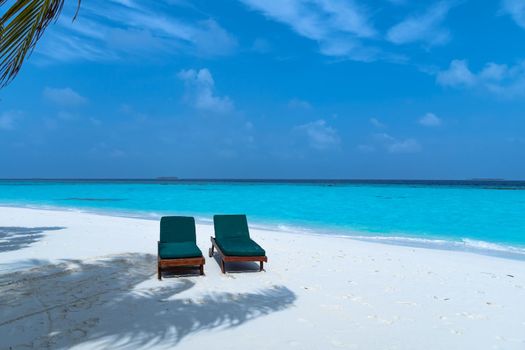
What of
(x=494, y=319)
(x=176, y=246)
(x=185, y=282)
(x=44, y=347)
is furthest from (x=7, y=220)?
(x=494, y=319)

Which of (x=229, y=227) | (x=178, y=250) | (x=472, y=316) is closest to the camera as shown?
(x=472, y=316)

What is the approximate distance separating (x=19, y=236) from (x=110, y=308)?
21.8 feet

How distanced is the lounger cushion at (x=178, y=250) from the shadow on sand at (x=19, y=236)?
3897 millimetres

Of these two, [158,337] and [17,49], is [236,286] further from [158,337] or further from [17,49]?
[17,49]

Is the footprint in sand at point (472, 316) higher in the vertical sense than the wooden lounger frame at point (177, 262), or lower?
lower

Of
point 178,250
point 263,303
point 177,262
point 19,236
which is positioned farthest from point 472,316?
point 19,236

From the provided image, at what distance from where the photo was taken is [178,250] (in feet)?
20.0

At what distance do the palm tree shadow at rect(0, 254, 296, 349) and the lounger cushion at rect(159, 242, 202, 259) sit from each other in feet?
1.32

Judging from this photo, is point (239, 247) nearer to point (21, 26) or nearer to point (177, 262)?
point (177, 262)

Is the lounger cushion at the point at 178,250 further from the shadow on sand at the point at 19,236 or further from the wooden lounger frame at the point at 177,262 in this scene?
the shadow on sand at the point at 19,236

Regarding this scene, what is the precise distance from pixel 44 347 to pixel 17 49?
2.71 m

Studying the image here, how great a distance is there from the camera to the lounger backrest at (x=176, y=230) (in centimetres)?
691

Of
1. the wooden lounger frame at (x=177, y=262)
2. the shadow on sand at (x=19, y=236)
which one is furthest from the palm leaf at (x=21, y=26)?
the shadow on sand at (x=19, y=236)

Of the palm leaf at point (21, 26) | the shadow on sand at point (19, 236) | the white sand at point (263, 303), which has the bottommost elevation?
the white sand at point (263, 303)
